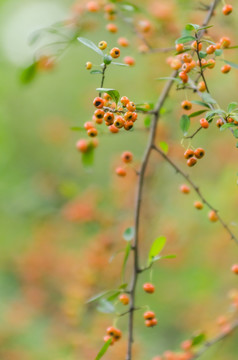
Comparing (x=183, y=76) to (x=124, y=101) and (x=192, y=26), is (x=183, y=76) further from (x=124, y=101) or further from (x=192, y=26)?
(x=124, y=101)

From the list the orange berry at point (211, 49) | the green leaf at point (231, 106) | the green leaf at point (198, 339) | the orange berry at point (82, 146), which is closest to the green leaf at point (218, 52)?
the orange berry at point (211, 49)

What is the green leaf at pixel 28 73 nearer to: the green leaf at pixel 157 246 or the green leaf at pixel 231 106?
the green leaf at pixel 157 246

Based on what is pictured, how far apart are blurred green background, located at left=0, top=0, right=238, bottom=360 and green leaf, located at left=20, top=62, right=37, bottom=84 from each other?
0.41ft

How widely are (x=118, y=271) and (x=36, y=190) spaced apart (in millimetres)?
636

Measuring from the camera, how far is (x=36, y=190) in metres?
2.83

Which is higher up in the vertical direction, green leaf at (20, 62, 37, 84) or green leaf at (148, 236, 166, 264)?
green leaf at (20, 62, 37, 84)

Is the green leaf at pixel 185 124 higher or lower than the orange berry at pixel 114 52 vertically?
lower

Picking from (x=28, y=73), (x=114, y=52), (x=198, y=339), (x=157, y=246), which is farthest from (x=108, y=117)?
(x=28, y=73)

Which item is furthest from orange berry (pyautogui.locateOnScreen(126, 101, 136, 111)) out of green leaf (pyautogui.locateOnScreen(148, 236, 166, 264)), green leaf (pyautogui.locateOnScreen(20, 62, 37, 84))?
green leaf (pyautogui.locateOnScreen(20, 62, 37, 84))

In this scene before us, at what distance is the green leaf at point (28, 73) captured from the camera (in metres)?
1.93

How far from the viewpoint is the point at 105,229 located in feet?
7.84

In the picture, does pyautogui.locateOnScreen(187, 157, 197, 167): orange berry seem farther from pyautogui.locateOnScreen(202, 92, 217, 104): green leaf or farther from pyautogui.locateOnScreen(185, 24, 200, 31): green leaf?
pyautogui.locateOnScreen(185, 24, 200, 31): green leaf

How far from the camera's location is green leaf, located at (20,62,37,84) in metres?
1.93

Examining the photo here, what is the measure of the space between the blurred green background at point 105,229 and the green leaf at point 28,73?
4.9 inches
